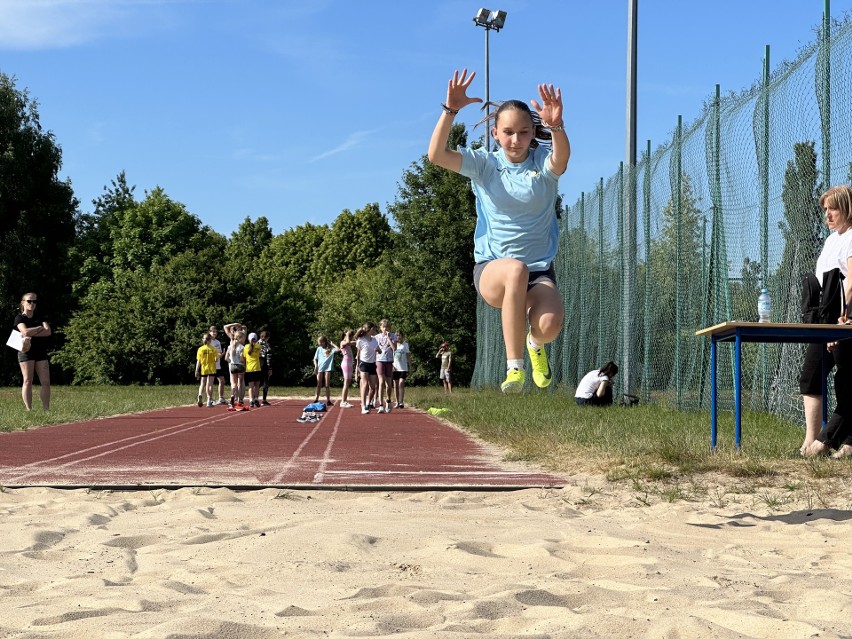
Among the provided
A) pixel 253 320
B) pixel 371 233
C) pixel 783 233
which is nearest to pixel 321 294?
pixel 371 233

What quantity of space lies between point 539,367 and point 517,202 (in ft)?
2.59

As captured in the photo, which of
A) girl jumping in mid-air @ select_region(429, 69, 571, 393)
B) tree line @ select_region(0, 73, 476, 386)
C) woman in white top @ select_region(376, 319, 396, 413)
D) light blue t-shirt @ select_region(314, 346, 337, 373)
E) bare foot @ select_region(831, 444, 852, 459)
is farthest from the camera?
tree line @ select_region(0, 73, 476, 386)

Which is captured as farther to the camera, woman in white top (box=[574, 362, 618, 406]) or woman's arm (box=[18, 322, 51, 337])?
woman in white top (box=[574, 362, 618, 406])

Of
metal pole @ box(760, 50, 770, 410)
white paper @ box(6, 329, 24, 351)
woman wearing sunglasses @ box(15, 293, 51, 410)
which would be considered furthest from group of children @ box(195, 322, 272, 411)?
metal pole @ box(760, 50, 770, 410)

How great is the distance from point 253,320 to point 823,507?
3970cm

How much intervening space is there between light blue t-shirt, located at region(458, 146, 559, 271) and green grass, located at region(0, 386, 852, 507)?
3.05 metres

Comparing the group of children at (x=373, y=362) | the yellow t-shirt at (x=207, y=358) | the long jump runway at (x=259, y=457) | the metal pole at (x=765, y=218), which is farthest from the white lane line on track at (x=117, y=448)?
the metal pole at (x=765, y=218)

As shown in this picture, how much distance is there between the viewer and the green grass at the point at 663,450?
7.18 metres

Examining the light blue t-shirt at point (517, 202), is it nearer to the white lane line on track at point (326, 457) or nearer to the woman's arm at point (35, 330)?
the white lane line on track at point (326, 457)

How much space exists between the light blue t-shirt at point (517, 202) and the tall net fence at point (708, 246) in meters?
5.32

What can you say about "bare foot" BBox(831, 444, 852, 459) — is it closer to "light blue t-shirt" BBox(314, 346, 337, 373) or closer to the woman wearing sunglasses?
the woman wearing sunglasses

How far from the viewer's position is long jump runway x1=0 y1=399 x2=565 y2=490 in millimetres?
7941

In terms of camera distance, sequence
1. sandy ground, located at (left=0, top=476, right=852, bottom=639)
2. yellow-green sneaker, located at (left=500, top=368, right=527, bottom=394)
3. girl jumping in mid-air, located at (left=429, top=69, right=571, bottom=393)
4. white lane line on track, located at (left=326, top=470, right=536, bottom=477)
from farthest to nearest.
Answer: white lane line on track, located at (left=326, top=470, right=536, bottom=477), yellow-green sneaker, located at (left=500, top=368, right=527, bottom=394), girl jumping in mid-air, located at (left=429, top=69, right=571, bottom=393), sandy ground, located at (left=0, top=476, right=852, bottom=639)

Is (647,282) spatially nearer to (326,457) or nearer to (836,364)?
(326,457)
